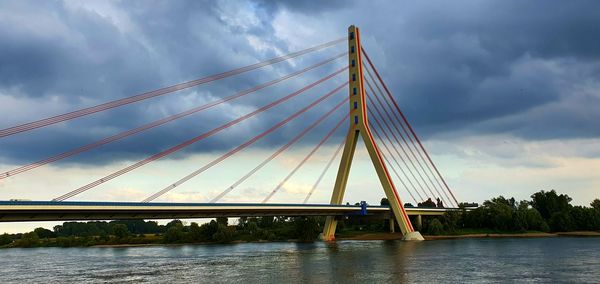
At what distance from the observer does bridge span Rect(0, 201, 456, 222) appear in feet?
125

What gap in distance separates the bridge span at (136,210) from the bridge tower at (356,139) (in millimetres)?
5292

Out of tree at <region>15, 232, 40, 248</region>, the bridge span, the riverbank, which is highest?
the bridge span

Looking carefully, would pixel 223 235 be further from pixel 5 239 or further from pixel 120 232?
pixel 5 239

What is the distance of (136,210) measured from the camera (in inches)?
1816

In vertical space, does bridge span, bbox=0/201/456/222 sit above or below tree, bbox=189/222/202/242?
above

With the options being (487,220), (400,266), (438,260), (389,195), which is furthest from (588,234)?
(400,266)

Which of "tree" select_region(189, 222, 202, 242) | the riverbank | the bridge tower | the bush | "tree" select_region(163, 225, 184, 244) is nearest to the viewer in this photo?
the bridge tower

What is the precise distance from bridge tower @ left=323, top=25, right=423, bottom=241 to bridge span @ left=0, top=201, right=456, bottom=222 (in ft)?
17.4

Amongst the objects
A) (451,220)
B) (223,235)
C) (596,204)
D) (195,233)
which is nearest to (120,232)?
(195,233)

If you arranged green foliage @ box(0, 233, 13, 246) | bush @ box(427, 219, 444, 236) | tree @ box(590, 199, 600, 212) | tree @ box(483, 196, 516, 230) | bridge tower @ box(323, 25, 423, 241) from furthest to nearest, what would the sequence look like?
green foliage @ box(0, 233, 13, 246)
tree @ box(590, 199, 600, 212)
tree @ box(483, 196, 516, 230)
bush @ box(427, 219, 444, 236)
bridge tower @ box(323, 25, 423, 241)

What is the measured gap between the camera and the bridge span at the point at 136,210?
38.0m

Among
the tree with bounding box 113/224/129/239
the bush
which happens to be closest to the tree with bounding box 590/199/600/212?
the bush

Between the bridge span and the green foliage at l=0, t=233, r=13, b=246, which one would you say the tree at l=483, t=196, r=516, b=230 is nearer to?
the bridge span

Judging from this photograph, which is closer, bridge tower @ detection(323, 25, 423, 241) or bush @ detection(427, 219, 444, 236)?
bridge tower @ detection(323, 25, 423, 241)
